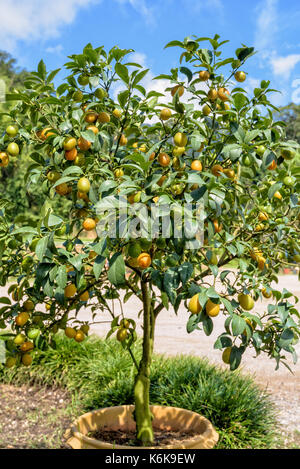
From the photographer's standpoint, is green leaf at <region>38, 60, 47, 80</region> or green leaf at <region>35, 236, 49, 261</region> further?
green leaf at <region>38, 60, 47, 80</region>

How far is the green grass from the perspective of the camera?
3053 mm

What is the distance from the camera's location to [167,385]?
3.39 m

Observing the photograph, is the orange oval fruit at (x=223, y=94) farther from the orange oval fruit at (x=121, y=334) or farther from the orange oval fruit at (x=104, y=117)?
the orange oval fruit at (x=121, y=334)

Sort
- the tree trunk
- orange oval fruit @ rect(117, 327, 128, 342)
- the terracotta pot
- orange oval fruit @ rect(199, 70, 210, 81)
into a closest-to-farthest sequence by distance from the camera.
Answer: orange oval fruit @ rect(199, 70, 210, 81) < orange oval fruit @ rect(117, 327, 128, 342) < the tree trunk < the terracotta pot

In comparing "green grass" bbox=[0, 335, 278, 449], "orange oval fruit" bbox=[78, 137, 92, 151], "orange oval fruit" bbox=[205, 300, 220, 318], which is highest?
"orange oval fruit" bbox=[78, 137, 92, 151]

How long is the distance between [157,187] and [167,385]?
7.38 ft

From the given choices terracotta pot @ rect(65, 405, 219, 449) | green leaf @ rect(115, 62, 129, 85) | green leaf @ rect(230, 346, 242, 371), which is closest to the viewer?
green leaf @ rect(230, 346, 242, 371)

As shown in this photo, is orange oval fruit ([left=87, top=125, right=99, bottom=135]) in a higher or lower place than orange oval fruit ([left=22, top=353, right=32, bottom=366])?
higher

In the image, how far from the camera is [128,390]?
3.30 metres

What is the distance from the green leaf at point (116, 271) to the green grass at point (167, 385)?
1.90 meters

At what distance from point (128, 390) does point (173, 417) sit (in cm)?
69

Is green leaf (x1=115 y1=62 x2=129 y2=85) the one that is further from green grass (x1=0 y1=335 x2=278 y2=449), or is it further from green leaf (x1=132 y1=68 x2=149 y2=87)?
green grass (x1=0 y1=335 x2=278 y2=449)

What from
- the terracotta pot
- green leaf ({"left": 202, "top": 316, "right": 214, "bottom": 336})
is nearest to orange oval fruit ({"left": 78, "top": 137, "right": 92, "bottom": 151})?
green leaf ({"left": 202, "top": 316, "right": 214, "bottom": 336})

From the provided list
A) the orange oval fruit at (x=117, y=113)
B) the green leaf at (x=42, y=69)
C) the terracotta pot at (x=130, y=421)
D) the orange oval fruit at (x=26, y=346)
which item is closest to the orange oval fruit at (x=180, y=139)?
the orange oval fruit at (x=117, y=113)
